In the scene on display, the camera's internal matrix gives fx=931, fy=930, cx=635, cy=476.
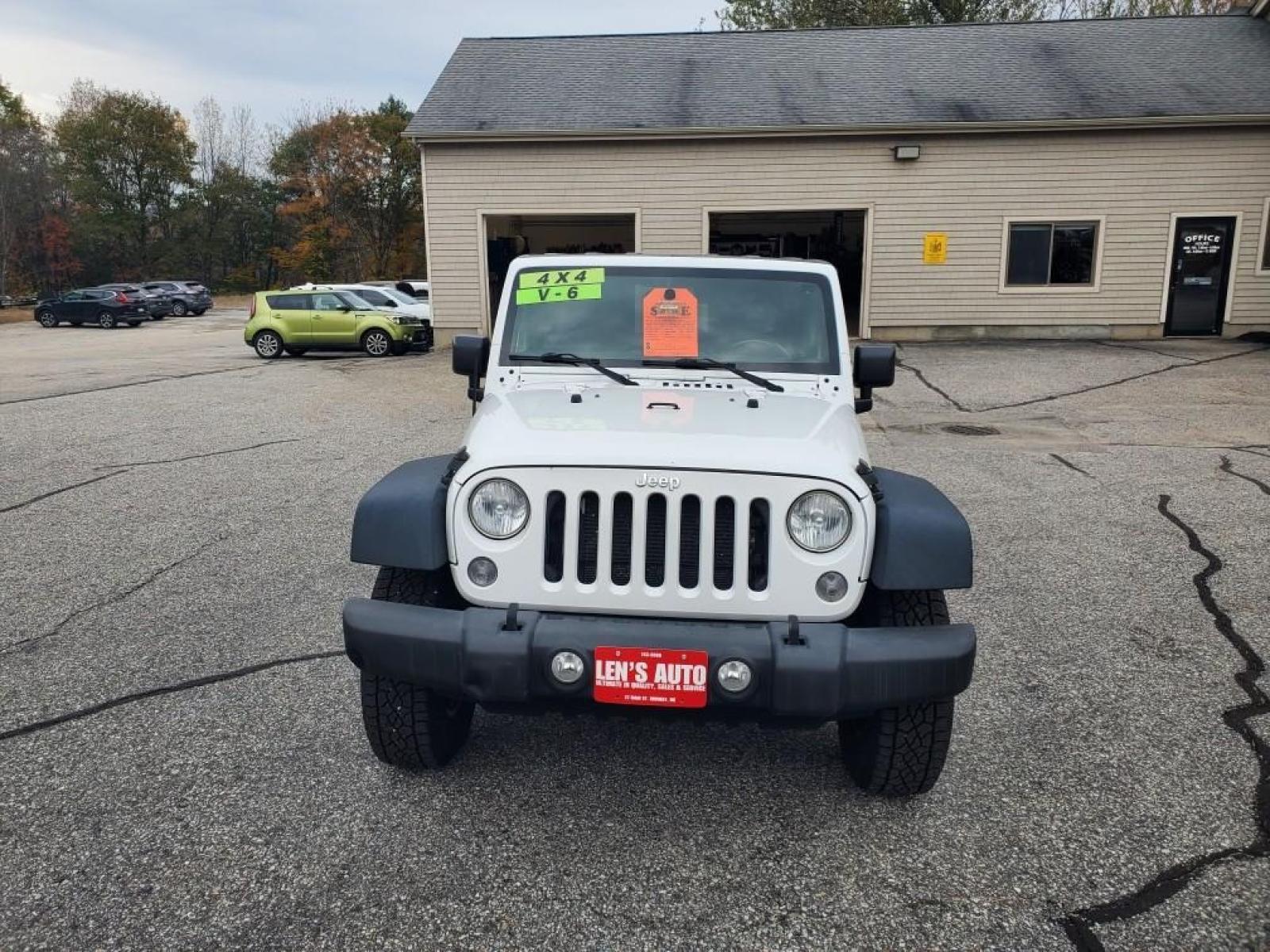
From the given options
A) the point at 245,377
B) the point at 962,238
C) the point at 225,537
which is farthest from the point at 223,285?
the point at 225,537

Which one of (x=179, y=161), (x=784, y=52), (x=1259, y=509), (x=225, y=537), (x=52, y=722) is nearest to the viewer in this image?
(x=52, y=722)

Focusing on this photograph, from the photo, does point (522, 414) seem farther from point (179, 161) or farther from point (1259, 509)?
point (179, 161)

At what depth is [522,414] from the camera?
3.34 meters

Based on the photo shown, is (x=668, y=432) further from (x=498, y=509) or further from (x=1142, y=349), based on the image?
(x=1142, y=349)

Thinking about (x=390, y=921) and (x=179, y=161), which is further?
(x=179, y=161)

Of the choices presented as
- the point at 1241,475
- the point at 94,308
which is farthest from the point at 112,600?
the point at 94,308

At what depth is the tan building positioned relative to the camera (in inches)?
679

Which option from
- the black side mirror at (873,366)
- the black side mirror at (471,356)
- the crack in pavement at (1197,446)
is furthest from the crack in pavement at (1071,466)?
the black side mirror at (471,356)

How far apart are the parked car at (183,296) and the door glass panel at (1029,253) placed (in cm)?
3380

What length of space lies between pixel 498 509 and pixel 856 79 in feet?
60.6

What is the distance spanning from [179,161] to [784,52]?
49727mm

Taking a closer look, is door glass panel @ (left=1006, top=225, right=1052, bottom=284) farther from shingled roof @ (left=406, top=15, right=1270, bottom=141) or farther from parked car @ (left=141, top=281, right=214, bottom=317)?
parked car @ (left=141, top=281, right=214, bottom=317)

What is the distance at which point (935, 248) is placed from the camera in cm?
1794

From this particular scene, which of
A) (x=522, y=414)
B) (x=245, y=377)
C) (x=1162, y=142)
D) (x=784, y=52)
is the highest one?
(x=784, y=52)
